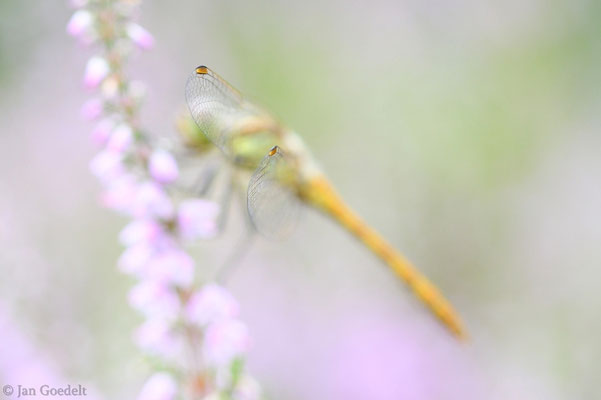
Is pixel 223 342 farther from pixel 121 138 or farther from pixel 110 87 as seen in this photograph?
pixel 110 87

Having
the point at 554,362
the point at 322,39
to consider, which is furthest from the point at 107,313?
the point at 322,39

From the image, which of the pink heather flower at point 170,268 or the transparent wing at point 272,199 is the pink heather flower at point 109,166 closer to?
the pink heather flower at point 170,268

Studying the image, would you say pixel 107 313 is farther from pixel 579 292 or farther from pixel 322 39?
pixel 322 39

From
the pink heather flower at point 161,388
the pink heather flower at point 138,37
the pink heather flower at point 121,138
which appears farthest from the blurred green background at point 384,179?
the pink heather flower at point 138,37

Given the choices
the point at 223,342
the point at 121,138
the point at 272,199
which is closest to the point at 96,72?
the point at 121,138

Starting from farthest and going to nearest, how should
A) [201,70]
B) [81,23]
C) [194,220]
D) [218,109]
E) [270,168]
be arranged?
[218,109] < [270,168] < [201,70] < [194,220] < [81,23]

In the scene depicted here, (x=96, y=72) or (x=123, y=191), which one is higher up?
(x=96, y=72)
